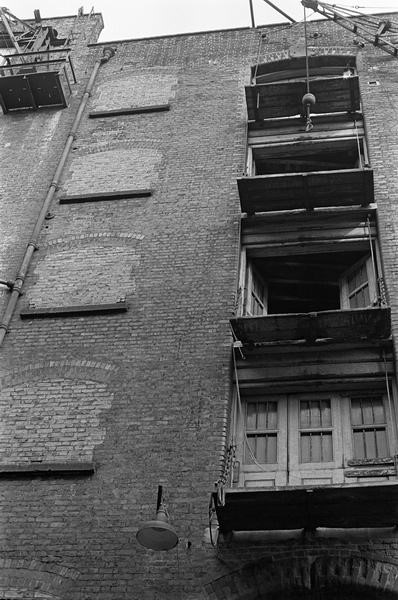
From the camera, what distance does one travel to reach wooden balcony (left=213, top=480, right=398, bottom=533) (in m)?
8.41

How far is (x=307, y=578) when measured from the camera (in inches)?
347

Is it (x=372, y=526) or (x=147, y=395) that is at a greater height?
(x=147, y=395)

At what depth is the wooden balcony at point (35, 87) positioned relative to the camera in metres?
18.9

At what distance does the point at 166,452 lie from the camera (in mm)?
10305

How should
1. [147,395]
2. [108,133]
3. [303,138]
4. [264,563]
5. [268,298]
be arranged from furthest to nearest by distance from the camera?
[108,133] < [303,138] < [268,298] < [147,395] < [264,563]

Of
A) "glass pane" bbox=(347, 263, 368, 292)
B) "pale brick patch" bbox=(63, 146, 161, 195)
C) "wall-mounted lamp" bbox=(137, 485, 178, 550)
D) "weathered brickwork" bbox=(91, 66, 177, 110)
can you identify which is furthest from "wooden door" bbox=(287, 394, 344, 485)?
"weathered brickwork" bbox=(91, 66, 177, 110)

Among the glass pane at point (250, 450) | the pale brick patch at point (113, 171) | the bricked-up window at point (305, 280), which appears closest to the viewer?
the glass pane at point (250, 450)

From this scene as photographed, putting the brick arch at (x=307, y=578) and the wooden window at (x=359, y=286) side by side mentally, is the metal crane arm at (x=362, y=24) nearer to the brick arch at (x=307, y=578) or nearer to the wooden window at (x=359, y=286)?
the wooden window at (x=359, y=286)

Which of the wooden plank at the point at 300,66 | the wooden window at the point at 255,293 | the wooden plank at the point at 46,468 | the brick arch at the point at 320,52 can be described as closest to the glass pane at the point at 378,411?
the wooden window at the point at 255,293

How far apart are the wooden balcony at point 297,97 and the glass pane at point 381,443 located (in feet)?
27.8

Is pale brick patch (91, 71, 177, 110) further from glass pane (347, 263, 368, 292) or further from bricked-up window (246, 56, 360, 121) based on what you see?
glass pane (347, 263, 368, 292)

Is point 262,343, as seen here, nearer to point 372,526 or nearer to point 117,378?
point 117,378

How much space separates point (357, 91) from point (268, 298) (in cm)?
555

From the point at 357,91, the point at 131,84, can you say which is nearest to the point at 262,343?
the point at 357,91
